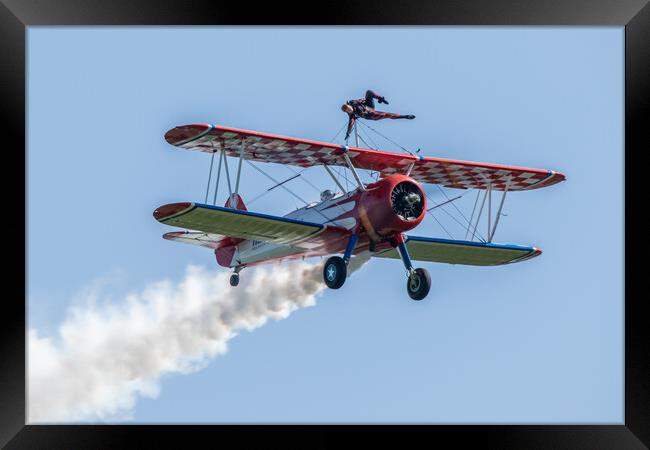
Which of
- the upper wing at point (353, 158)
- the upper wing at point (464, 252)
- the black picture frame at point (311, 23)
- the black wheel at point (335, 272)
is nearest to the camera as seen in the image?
the black picture frame at point (311, 23)

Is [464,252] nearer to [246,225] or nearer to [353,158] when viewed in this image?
[353,158]

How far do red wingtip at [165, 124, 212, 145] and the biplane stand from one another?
1 centimetres

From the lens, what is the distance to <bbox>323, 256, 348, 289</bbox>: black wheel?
2038 cm

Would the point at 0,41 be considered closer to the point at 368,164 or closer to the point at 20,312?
the point at 20,312

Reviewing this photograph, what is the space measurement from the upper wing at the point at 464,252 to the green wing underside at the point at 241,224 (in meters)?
1.83

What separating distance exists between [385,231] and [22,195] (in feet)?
19.3

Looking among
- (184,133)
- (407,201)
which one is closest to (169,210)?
(184,133)

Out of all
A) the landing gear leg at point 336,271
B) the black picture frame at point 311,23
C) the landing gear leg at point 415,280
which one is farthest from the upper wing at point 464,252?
the black picture frame at point 311,23

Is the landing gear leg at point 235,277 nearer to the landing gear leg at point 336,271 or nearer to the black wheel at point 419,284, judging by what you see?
the landing gear leg at point 336,271

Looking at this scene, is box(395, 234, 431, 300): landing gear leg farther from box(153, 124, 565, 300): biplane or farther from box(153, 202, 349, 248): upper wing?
box(153, 202, 349, 248): upper wing

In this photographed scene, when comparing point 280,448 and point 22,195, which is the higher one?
point 22,195

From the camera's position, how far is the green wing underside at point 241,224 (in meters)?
20.6

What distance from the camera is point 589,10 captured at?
1734 cm

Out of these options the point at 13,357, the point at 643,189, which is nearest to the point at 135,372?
the point at 13,357
